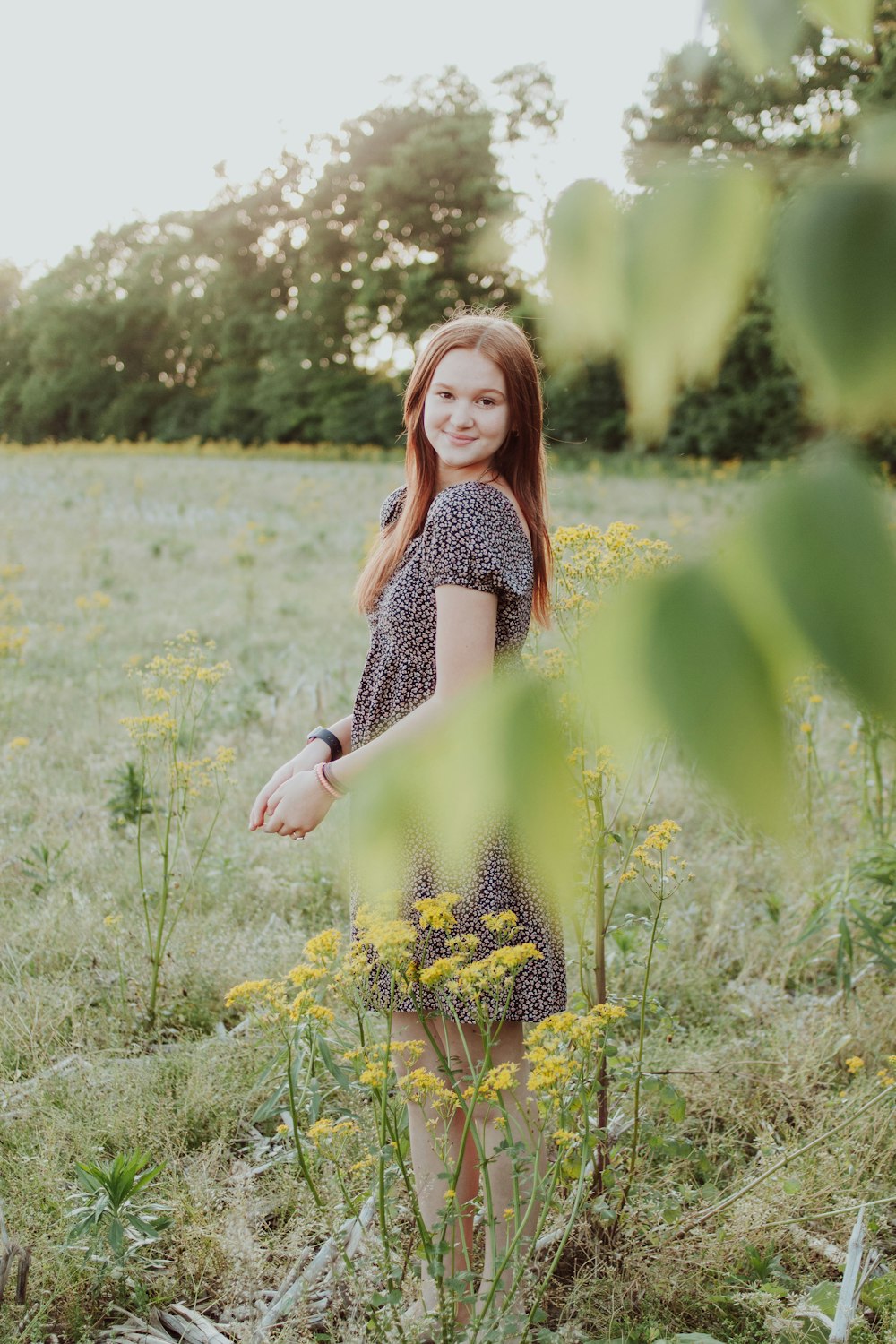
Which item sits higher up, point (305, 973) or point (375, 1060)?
point (305, 973)

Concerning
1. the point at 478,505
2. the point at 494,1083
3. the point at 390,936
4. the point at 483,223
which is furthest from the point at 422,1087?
the point at 483,223

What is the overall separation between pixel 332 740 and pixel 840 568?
150 centimetres

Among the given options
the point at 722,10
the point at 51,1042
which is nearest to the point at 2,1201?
the point at 51,1042

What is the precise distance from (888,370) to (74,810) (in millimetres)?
3515

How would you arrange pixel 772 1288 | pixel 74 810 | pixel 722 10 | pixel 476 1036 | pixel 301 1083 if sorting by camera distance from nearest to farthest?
pixel 722 10, pixel 772 1288, pixel 476 1036, pixel 301 1083, pixel 74 810

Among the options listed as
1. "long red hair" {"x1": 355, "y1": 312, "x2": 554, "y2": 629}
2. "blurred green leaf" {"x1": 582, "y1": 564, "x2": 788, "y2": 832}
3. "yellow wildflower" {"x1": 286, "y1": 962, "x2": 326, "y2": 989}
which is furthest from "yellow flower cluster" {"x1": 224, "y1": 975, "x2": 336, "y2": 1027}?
"blurred green leaf" {"x1": 582, "y1": 564, "x2": 788, "y2": 832}

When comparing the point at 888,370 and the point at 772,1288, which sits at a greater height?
the point at 888,370

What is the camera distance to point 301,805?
145cm

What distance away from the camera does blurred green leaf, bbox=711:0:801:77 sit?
0.47m

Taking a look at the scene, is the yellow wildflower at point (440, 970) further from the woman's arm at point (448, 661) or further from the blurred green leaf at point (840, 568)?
the blurred green leaf at point (840, 568)

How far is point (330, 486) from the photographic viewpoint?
12008 millimetres

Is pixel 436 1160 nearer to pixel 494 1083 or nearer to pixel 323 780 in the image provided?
pixel 494 1083

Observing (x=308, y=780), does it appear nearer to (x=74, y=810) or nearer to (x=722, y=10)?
(x=722, y=10)

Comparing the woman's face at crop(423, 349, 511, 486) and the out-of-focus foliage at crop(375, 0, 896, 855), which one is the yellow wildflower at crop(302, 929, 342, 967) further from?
the out-of-focus foliage at crop(375, 0, 896, 855)
